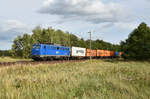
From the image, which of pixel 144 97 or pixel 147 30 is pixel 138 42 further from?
pixel 144 97

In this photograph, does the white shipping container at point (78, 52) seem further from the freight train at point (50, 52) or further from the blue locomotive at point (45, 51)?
the blue locomotive at point (45, 51)

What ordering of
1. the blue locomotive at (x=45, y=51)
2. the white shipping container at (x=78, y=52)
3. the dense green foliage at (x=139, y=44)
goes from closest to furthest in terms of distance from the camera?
the blue locomotive at (x=45, y=51), the white shipping container at (x=78, y=52), the dense green foliage at (x=139, y=44)

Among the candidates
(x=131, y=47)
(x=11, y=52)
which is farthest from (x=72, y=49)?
(x=11, y=52)

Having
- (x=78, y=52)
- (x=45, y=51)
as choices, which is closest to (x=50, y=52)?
(x=45, y=51)

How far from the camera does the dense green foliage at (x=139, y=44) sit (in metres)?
38.8

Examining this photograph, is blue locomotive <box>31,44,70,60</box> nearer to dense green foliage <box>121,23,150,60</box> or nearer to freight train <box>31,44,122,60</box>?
freight train <box>31,44,122,60</box>

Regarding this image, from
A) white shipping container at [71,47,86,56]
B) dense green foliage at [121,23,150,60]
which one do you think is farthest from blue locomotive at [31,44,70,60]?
dense green foliage at [121,23,150,60]

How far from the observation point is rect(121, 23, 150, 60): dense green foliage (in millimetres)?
38750

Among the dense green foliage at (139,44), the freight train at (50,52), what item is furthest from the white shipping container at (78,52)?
the dense green foliage at (139,44)

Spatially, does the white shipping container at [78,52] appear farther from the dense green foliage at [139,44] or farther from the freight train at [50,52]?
the dense green foliage at [139,44]

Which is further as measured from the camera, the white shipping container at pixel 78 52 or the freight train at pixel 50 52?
the white shipping container at pixel 78 52

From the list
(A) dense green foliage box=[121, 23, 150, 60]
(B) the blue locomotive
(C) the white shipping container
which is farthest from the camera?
(A) dense green foliage box=[121, 23, 150, 60]

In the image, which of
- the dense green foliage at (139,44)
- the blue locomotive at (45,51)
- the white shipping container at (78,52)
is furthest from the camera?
the dense green foliage at (139,44)

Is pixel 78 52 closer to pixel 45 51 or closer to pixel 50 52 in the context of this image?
pixel 50 52
